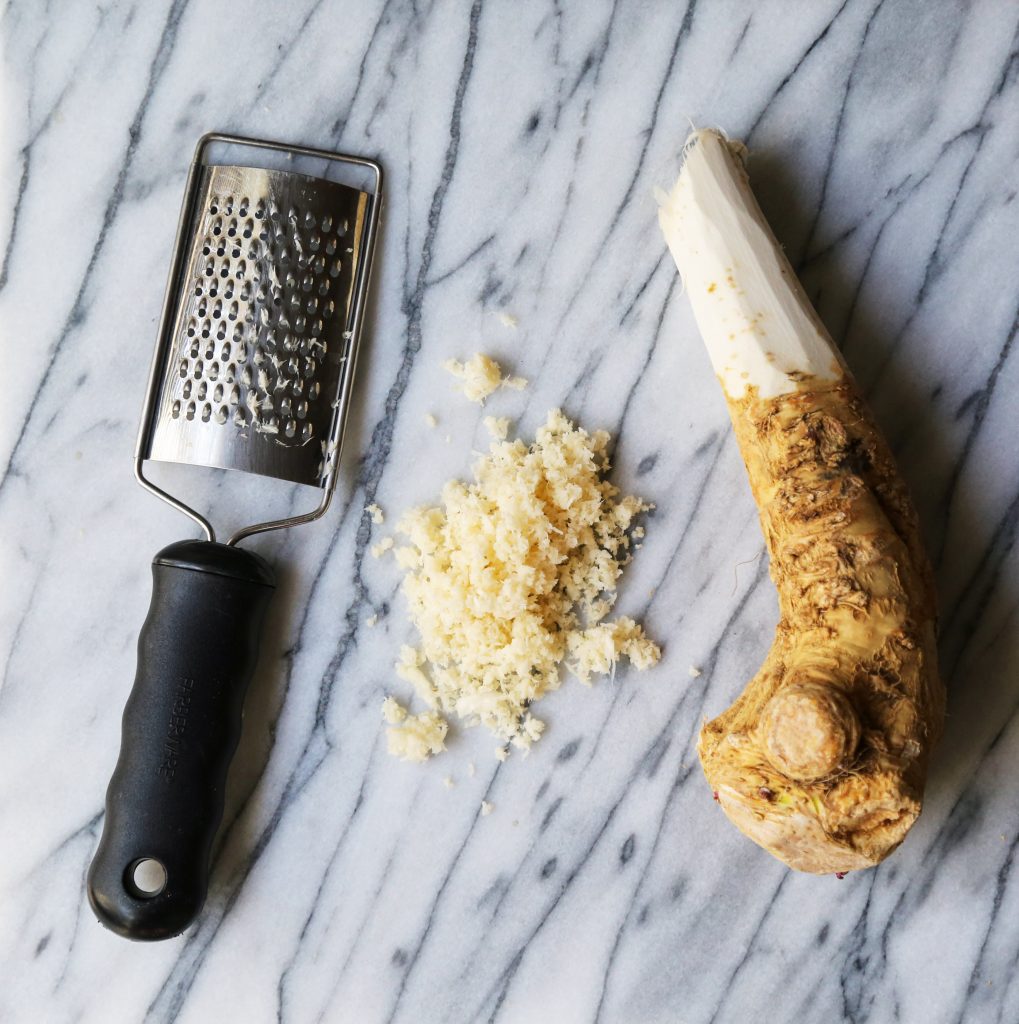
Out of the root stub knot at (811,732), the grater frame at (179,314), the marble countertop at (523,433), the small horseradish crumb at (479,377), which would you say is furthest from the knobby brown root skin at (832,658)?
the grater frame at (179,314)

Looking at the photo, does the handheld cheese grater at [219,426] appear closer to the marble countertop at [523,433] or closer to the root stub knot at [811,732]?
the marble countertop at [523,433]

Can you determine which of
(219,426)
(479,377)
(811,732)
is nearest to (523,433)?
(479,377)

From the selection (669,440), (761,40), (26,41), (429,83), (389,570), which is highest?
(761,40)

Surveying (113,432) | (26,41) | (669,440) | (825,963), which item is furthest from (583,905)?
(26,41)

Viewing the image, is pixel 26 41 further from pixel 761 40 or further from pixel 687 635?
pixel 687 635

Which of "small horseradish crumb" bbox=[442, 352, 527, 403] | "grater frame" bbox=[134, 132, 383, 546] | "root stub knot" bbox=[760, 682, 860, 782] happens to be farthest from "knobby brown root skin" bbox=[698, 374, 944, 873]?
"grater frame" bbox=[134, 132, 383, 546]

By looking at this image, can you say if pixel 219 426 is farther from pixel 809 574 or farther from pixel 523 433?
pixel 809 574
